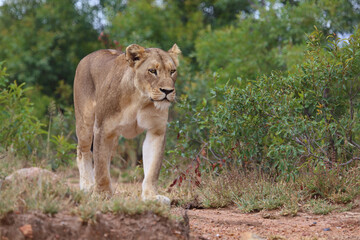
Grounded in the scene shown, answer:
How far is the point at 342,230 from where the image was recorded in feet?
17.8

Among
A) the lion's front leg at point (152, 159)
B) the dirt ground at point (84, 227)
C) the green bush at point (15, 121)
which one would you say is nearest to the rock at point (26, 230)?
the dirt ground at point (84, 227)

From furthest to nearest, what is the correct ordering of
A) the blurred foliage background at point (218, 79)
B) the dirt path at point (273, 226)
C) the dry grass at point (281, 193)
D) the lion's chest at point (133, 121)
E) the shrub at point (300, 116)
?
the blurred foliage background at point (218, 79) → the shrub at point (300, 116) → the dry grass at point (281, 193) → the lion's chest at point (133, 121) → the dirt path at point (273, 226)

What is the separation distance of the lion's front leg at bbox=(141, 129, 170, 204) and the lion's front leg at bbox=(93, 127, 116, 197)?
0.45 meters

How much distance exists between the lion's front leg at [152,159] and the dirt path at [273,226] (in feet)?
1.87

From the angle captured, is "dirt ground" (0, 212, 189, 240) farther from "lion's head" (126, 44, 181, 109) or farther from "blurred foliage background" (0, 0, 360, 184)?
"blurred foliage background" (0, 0, 360, 184)

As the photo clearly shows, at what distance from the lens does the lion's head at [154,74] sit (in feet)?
18.0

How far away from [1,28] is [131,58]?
13127 millimetres

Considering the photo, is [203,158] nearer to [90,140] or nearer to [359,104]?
[90,140]

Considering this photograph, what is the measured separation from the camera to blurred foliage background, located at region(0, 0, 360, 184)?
6742 millimetres

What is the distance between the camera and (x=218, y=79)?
912 cm

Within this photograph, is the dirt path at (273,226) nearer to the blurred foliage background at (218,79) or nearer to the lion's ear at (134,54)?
the blurred foliage background at (218,79)

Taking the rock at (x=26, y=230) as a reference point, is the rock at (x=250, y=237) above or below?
below

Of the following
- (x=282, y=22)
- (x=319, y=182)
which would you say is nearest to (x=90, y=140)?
(x=319, y=182)

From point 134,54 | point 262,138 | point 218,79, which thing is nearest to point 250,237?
point 134,54
